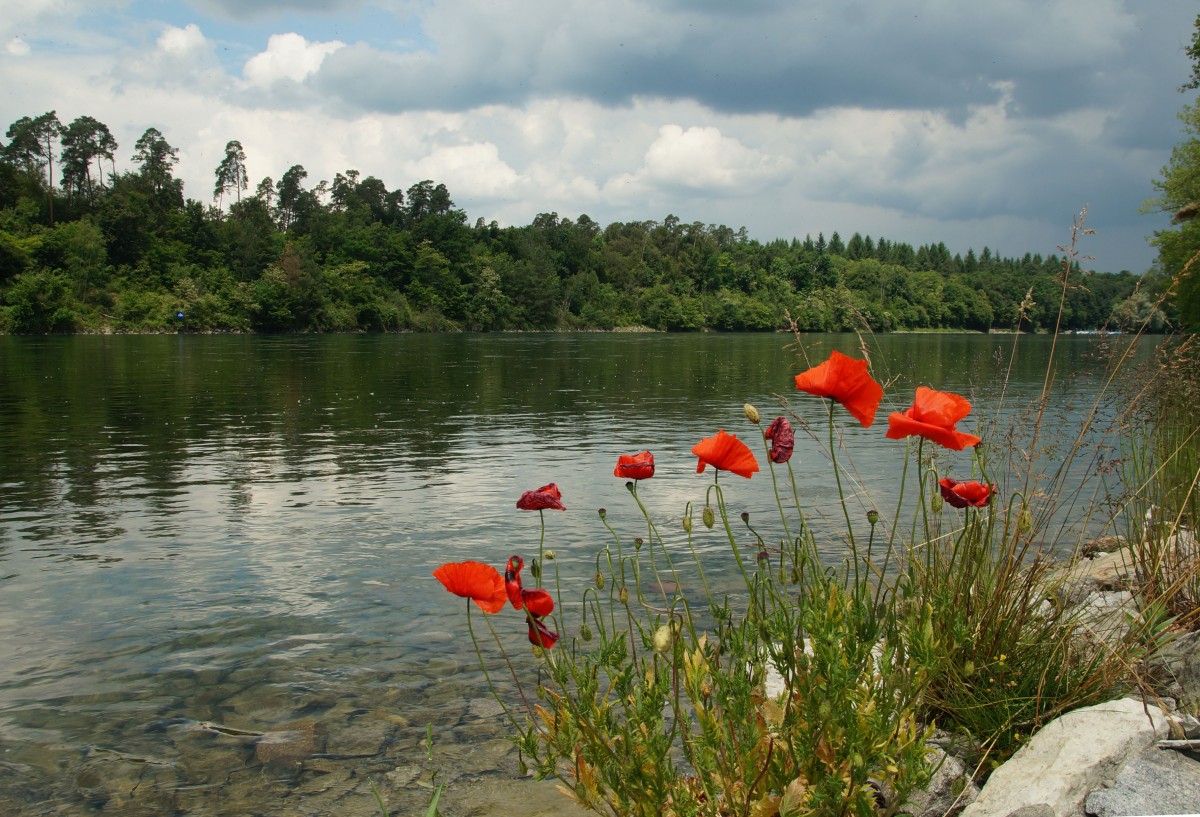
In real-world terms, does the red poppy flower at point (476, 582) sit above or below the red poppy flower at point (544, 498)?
below

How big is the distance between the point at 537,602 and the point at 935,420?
148 cm

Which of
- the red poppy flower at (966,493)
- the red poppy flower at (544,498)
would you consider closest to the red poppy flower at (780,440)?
the red poppy flower at (966,493)

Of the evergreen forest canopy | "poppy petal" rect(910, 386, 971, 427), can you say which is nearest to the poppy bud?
"poppy petal" rect(910, 386, 971, 427)

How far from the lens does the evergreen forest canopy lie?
100 m

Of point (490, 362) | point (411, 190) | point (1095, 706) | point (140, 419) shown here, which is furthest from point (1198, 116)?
point (411, 190)

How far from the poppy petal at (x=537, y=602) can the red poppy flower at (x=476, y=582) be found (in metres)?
Answer: 0.10

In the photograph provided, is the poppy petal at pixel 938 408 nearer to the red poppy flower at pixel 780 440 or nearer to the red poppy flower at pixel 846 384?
the red poppy flower at pixel 846 384

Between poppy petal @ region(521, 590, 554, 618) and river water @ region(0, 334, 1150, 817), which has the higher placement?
poppy petal @ region(521, 590, 554, 618)

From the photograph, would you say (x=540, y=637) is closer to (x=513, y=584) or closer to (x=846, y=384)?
(x=513, y=584)

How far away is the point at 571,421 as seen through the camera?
67.8ft

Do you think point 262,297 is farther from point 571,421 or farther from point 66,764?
point 66,764

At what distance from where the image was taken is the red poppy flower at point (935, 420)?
3145mm

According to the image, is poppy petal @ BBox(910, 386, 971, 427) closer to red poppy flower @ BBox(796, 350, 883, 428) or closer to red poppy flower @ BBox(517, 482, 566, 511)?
red poppy flower @ BBox(796, 350, 883, 428)

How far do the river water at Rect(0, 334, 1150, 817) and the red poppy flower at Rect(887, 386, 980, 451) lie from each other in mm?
179
